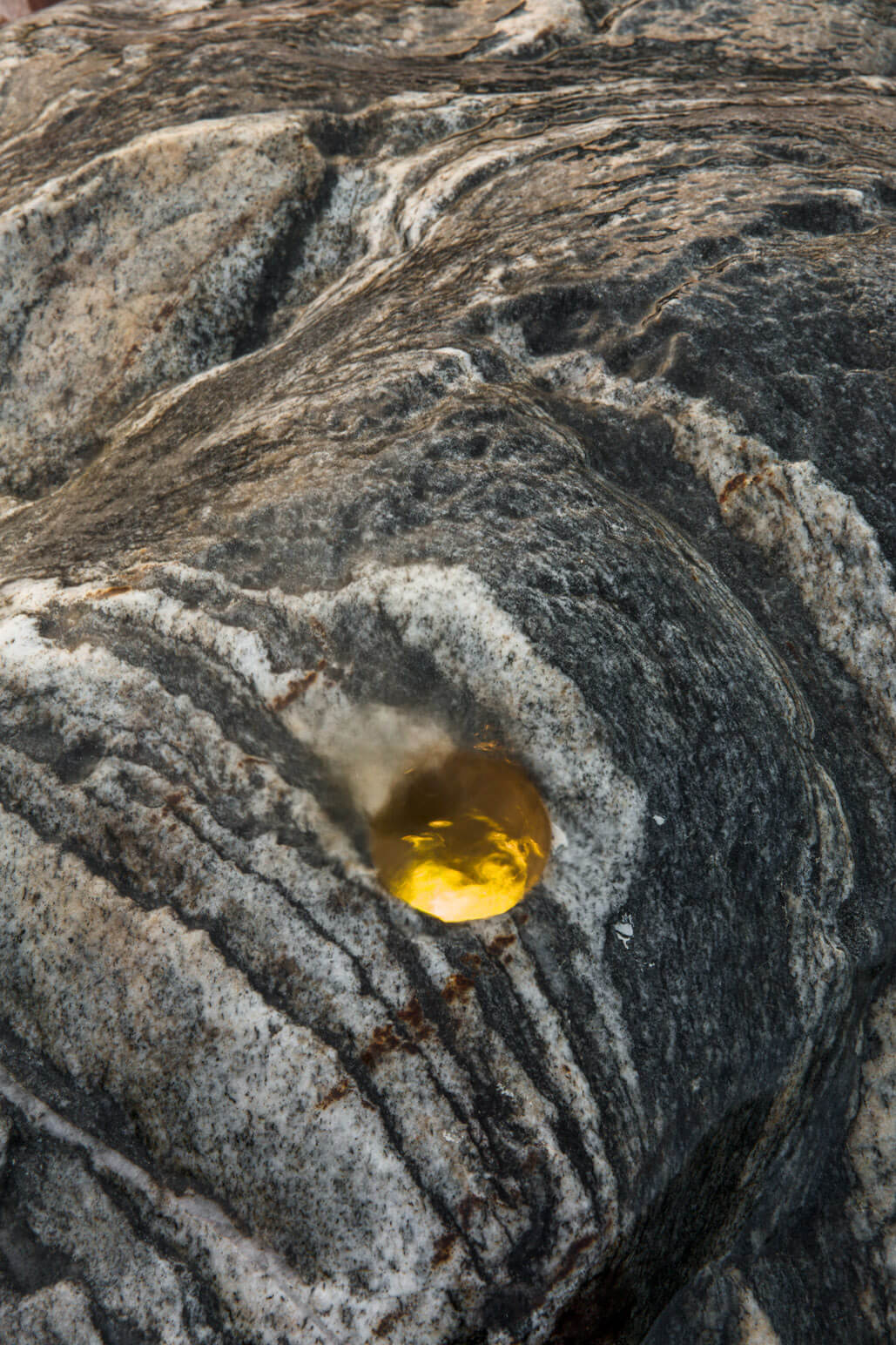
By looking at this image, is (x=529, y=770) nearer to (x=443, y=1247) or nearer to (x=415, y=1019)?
(x=415, y=1019)

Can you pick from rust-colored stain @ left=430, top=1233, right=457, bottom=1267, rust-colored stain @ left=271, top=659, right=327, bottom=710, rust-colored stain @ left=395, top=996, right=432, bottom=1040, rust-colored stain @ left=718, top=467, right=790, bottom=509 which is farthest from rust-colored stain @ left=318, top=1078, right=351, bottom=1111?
rust-colored stain @ left=718, top=467, right=790, bottom=509

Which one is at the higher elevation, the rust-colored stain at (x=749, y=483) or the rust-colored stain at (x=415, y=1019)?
the rust-colored stain at (x=749, y=483)

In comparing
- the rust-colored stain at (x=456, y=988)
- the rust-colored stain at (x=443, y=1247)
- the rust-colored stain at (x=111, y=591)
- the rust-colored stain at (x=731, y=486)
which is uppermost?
the rust-colored stain at (x=111, y=591)

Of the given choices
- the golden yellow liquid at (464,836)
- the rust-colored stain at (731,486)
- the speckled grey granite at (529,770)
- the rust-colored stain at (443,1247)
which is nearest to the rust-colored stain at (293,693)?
the speckled grey granite at (529,770)

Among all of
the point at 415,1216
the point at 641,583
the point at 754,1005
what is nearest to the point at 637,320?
the point at 641,583

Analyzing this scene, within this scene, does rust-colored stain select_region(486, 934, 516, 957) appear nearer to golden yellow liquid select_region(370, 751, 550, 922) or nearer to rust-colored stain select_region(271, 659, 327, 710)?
golden yellow liquid select_region(370, 751, 550, 922)

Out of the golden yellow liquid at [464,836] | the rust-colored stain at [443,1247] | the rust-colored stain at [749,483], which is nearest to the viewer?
the rust-colored stain at [443,1247]

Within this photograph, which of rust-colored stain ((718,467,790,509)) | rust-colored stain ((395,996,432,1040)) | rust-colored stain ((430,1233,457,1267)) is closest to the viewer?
rust-colored stain ((430,1233,457,1267))

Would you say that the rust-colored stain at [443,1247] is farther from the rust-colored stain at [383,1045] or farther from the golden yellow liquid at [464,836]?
the golden yellow liquid at [464,836]
